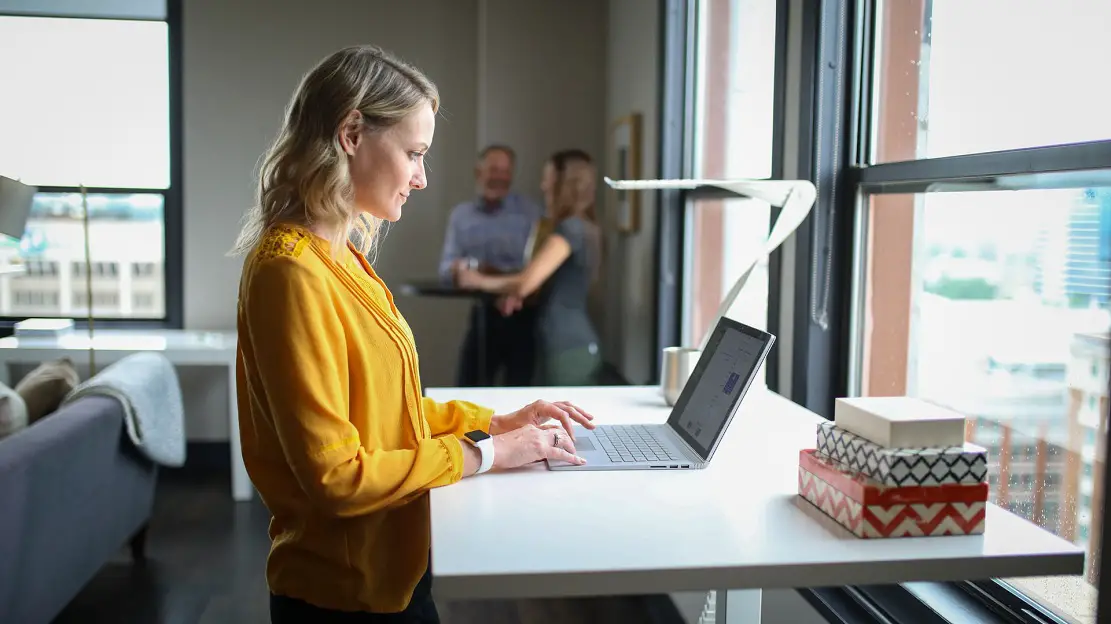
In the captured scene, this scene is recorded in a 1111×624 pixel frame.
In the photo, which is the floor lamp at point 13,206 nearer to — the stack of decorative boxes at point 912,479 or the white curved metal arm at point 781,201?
the white curved metal arm at point 781,201

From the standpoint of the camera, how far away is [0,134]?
4.55 metres

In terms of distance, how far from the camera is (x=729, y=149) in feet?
10.9

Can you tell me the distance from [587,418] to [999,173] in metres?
0.80

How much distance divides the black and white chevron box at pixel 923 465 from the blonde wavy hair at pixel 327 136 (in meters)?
0.77

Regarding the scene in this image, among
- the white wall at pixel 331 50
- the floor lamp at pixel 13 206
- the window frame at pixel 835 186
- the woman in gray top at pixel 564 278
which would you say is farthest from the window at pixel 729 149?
the floor lamp at pixel 13 206

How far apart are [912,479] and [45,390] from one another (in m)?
2.65

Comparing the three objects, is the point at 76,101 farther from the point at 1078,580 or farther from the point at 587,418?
the point at 1078,580

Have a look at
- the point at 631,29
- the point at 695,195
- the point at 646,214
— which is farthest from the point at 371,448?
the point at 631,29

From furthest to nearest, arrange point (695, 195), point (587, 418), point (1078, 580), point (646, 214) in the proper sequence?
point (646, 214)
point (695, 195)
point (587, 418)
point (1078, 580)

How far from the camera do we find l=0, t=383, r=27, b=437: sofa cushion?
8.57 feet

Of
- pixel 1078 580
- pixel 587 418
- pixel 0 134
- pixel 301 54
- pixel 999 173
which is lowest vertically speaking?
pixel 1078 580

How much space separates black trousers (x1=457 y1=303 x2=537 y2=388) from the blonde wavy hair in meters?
2.72

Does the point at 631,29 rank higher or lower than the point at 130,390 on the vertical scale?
higher

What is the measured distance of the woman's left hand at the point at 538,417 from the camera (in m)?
1.64
